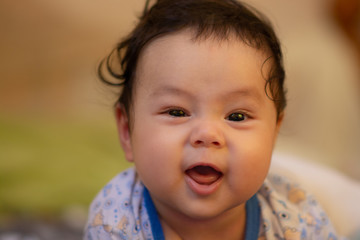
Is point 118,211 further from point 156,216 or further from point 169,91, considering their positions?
point 169,91

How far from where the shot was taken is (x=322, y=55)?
6.98 feet

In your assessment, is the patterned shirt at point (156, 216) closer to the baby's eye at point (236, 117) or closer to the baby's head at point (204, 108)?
the baby's head at point (204, 108)

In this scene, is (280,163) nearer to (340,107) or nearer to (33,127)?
(340,107)

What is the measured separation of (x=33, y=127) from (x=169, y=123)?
4.48 ft

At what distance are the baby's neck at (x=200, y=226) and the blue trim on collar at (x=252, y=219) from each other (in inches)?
1.2

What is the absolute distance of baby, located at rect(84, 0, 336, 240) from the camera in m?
0.84

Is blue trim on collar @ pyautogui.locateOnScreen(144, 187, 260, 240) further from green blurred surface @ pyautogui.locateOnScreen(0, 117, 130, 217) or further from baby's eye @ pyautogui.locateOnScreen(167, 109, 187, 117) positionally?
green blurred surface @ pyautogui.locateOnScreen(0, 117, 130, 217)

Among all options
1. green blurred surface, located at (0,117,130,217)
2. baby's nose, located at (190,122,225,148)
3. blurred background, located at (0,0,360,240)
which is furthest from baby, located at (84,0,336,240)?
green blurred surface, located at (0,117,130,217)

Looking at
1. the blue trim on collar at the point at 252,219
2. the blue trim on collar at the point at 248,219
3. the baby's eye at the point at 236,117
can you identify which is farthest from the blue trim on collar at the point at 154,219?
the baby's eye at the point at 236,117

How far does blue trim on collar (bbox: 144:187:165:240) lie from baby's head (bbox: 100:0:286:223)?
14 cm

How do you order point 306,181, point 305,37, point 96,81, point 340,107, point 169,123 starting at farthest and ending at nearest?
1. point 96,81
2. point 305,37
3. point 340,107
4. point 306,181
5. point 169,123

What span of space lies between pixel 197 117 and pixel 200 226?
0.99 feet

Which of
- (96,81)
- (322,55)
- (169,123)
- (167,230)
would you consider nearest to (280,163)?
(167,230)

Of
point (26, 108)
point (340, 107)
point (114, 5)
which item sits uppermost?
point (114, 5)
